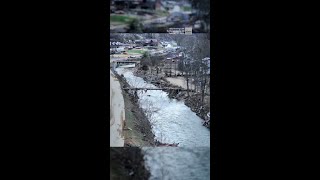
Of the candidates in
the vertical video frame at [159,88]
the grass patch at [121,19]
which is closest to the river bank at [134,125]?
the vertical video frame at [159,88]

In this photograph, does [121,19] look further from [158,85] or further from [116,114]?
[116,114]

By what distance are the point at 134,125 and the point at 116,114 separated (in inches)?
4.5

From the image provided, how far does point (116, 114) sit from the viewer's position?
2.23 m

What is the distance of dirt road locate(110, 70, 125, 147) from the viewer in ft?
7.29

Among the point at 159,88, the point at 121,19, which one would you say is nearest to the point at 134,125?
the point at 159,88

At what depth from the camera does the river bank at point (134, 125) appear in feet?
7.36

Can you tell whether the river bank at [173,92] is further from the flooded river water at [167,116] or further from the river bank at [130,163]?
the river bank at [130,163]
